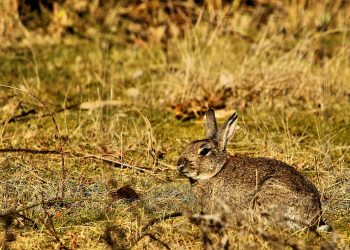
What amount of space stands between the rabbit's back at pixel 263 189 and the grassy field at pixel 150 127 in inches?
6.6

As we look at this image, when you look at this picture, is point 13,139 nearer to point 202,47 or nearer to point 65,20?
point 202,47

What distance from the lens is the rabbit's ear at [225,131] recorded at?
5.47 metres

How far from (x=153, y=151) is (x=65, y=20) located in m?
4.54

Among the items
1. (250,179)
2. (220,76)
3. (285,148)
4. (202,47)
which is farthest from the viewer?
(202,47)

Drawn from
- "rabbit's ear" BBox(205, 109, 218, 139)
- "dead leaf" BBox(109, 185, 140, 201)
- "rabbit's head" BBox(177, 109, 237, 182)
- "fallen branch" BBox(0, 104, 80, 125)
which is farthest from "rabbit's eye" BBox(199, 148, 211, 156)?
"fallen branch" BBox(0, 104, 80, 125)

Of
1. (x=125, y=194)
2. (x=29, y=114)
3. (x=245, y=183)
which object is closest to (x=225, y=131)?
(x=245, y=183)

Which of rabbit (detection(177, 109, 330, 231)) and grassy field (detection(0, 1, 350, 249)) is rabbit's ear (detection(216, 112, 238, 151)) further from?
grassy field (detection(0, 1, 350, 249))

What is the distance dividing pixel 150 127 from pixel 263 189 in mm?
1567

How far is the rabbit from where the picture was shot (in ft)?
15.6

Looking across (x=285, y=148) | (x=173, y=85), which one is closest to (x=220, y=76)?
(x=173, y=85)

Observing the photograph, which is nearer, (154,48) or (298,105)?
(298,105)

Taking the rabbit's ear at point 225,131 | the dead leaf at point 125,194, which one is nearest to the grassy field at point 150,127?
the dead leaf at point 125,194

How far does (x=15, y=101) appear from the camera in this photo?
24.5 ft

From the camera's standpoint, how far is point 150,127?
243 inches
